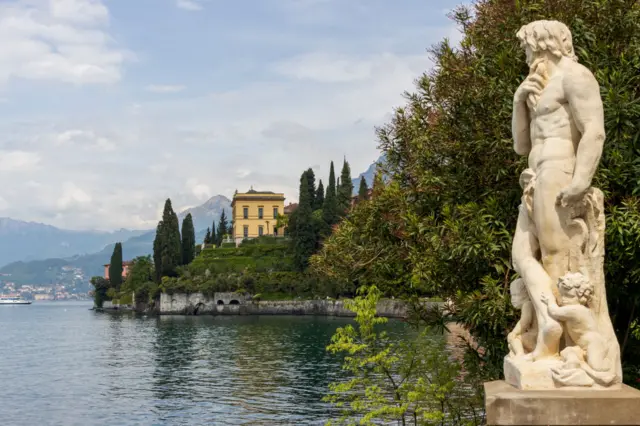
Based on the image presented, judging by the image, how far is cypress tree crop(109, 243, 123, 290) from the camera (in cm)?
13875

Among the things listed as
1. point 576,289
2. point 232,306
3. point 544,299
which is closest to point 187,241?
point 232,306

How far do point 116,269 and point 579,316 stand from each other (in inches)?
5618

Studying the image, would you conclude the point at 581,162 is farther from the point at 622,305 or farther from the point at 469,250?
the point at 622,305

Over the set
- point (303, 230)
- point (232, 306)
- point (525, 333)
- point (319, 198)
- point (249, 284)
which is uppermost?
point (319, 198)

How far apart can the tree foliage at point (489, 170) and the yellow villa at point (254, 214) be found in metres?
129

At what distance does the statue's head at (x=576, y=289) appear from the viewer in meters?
6.96

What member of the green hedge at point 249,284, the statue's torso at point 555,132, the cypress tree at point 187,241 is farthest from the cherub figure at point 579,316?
the cypress tree at point 187,241

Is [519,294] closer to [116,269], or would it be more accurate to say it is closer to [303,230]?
[303,230]

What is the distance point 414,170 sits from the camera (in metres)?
14.5

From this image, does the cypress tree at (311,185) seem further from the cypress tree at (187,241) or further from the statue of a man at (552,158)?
the statue of a man at (552,158)

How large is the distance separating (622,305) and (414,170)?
446cm

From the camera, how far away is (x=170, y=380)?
3928cm

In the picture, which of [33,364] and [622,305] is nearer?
[622,305]

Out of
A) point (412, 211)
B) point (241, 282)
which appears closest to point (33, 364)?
point (412, 211)
